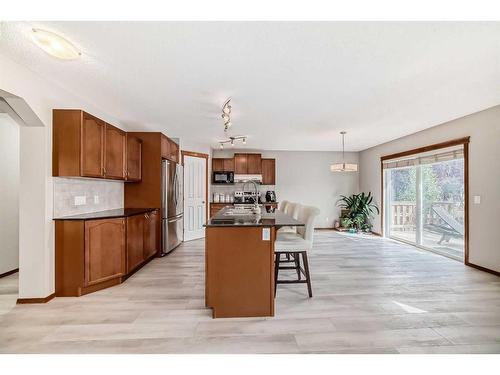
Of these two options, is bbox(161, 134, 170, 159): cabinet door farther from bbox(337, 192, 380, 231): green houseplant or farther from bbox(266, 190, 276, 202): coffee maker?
bbox(337, 192, 380, 231): green houseplant

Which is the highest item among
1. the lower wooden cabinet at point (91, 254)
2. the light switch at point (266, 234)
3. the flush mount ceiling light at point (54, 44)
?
the flush mount ceiling light at point (54, 44)

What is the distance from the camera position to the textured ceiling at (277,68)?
1.76 meters

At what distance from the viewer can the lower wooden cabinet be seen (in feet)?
8.75

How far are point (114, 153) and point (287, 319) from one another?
299cm

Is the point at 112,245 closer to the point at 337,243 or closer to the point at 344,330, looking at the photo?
the point at 344,330

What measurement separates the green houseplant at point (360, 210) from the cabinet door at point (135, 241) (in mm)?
5502

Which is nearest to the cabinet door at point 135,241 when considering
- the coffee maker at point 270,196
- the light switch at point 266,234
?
the light switch at point 266,234

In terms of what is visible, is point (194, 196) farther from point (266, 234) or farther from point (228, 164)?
point (266, 234)

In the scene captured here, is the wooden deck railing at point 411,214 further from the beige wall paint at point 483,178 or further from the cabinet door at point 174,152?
the cabinet door at point 174,152

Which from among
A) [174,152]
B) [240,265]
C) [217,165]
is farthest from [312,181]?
[240,265]

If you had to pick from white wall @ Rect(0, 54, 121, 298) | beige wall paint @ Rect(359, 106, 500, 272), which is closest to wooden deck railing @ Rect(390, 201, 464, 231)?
beige wall paint @ Rect(359, 106, 500, 272)

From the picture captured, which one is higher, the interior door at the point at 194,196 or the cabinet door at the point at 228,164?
the cabinet door at the point at 228,164

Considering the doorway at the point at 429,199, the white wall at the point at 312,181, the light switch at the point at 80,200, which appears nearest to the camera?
the light switch at the point at 80,200
